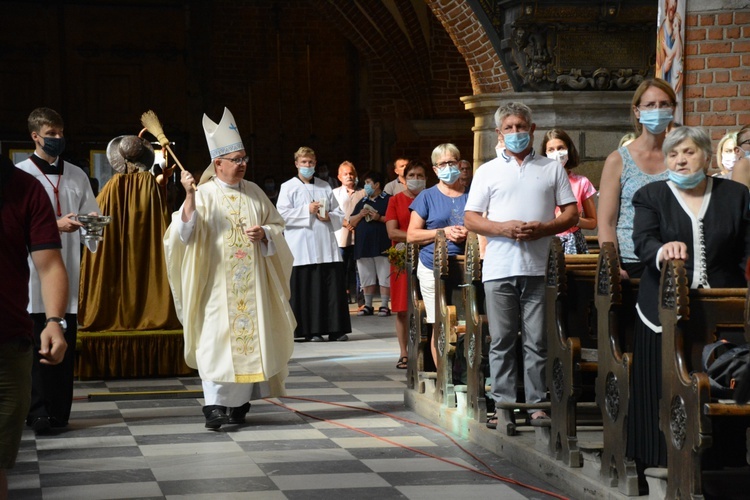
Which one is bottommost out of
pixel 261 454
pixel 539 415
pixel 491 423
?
pixel 261 454

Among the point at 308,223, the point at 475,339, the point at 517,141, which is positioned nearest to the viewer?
the point at 517,141

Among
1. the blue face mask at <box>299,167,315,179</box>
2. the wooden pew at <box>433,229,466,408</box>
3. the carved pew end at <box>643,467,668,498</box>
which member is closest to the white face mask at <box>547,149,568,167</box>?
the wooden pew at <box>433,229,466,408</box>

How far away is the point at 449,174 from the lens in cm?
823

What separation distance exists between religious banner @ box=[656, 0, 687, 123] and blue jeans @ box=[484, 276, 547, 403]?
216 centimetres

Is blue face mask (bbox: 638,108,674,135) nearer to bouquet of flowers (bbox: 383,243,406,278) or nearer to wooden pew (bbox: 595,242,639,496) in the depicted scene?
wooden pew (bbox: 595,242,639,496)

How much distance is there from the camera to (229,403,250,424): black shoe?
7.46 meters

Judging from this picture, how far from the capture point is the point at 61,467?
6.26 m

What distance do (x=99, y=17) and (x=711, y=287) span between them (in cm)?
1667

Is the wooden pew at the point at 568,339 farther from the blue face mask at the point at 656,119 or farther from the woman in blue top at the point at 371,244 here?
the woman in blue top at the point at 371,244

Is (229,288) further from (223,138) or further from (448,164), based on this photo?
(448,164)

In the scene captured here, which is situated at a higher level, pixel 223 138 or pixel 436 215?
pixel 223 138

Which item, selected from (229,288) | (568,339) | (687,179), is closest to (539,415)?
(568,339)

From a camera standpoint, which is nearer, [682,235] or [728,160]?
[682,235]

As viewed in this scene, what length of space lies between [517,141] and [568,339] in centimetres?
125
